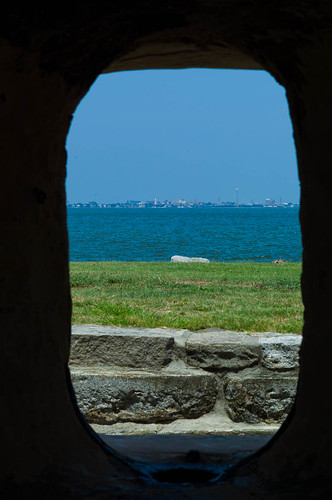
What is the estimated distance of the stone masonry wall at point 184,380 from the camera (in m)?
4.02

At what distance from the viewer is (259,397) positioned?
4.03m

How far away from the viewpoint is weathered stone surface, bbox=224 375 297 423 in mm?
4012

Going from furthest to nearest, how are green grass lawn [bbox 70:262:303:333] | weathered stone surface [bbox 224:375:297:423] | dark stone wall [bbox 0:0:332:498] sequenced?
green grass lawn [bbox 70:262:303:333]
weathered stone surface [bbox 224:375:297:423]
dark stone wall [bbox 0:0:332:498]

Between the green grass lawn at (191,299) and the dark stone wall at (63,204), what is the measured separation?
2647mm

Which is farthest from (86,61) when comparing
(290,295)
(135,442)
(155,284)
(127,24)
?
(155,284)

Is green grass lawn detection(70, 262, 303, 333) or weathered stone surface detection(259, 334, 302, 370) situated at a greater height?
green grass lawn detection(70, 262, 303, 333)

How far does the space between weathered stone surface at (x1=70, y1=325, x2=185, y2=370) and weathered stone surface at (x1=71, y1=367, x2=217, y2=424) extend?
0.37 ft

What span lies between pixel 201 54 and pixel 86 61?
0.51 metres

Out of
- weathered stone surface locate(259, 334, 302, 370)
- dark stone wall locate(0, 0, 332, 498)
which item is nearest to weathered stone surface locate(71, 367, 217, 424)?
weathered stone surface locate(259, 334, 302, 370)

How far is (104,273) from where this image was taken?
8109 mm

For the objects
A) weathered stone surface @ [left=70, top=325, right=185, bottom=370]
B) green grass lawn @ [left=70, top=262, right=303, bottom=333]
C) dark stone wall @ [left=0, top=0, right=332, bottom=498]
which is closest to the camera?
dark stone wall @ [left=0, top=0, right=332, bottom=498]

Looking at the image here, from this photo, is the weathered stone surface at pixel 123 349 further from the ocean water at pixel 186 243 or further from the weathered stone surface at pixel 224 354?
the ocean water at pixel 186 243

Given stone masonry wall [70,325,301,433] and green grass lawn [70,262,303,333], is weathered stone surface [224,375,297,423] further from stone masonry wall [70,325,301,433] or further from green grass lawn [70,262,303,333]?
green grass lawn [70,262,303,333]

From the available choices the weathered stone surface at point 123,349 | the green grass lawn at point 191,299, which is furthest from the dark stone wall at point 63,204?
the green grass lawn at point 191,299
